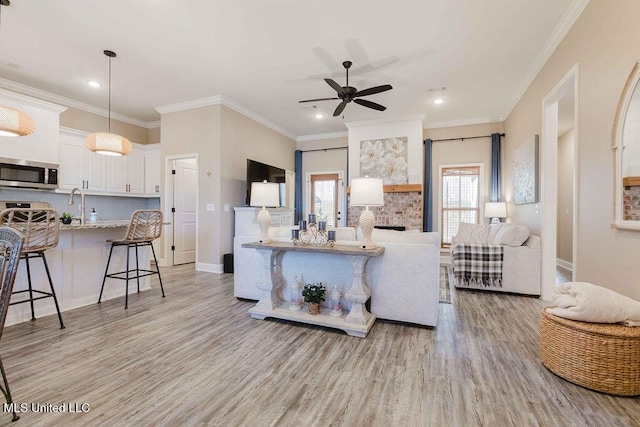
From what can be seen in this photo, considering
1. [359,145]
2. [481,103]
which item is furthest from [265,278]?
[481,103]

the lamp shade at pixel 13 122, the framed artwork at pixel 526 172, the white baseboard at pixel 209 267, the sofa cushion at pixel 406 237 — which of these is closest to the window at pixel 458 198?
the framed artwork at pixel 526 172

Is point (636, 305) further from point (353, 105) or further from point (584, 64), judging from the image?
point (353, 105)

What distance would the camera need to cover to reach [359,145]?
6.45m

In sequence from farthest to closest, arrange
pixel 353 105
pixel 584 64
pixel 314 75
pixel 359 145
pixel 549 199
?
1. pixel 359 145
2. pixel 353 105
3. pixel 314 75
4. pixel 549 199
5. pixel 584 64

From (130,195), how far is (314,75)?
14.6 feet

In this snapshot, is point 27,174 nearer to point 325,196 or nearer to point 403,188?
point 325,196

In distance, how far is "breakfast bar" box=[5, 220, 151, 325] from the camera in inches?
109

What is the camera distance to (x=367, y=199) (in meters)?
2.73

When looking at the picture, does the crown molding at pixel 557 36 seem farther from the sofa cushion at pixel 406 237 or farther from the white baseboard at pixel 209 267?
the white baseboard at pixel 209 267

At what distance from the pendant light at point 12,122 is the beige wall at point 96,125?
272 centimetres

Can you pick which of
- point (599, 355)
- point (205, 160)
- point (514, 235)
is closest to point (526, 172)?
point (514, 235)

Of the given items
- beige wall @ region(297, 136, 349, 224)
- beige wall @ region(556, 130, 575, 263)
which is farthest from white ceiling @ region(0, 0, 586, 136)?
beige wall @ region(297, 136, 349, 224)

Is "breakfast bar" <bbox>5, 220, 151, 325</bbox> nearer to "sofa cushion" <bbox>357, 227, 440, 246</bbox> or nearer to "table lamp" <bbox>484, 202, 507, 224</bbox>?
"sofa cushion" <bbox>357, 227, 440, 246</bbox>

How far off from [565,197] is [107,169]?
9038 millimetres
